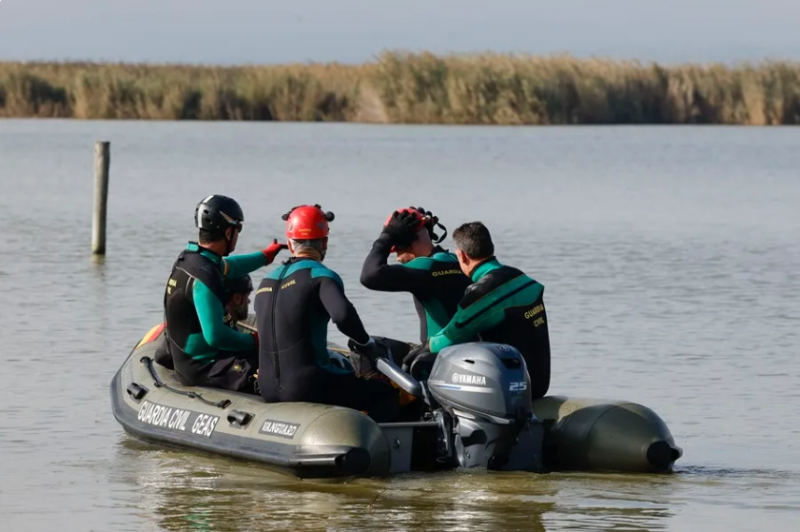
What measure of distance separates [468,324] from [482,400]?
57 centimetres

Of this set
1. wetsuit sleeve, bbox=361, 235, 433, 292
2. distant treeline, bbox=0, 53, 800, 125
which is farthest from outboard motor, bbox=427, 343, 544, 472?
distant treeline, bbox=0, 53, 800, 125

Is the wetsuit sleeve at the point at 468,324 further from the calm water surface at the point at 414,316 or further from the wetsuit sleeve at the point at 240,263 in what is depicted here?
the wetsuit sleeve at the point at 240,263

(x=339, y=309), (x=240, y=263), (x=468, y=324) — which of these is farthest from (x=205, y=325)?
(x=468, y=324)

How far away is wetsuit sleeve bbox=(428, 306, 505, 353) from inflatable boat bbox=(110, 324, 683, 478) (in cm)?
21

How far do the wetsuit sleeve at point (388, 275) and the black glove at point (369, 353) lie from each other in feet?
1.00

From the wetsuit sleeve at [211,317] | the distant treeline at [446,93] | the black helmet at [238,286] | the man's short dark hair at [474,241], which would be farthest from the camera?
the distant treeline at [446,93]

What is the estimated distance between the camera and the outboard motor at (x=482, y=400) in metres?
9.02

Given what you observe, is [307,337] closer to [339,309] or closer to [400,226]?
[339,309]

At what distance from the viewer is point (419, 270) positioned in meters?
9.82

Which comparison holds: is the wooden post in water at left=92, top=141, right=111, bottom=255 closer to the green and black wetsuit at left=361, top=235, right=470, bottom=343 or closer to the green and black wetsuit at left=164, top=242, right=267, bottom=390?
the green and black wetsuit at left=164, top=242, right=267, bottom=390

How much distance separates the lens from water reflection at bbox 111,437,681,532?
8625mm

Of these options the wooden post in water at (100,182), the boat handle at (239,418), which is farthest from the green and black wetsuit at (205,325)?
the wooden post in water at (100,182)

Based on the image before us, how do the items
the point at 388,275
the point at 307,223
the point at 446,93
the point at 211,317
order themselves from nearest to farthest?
the point at 307,223 < the point at 388,275 < the point at 211,317 < the point at 446,93

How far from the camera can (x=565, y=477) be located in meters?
9.55
